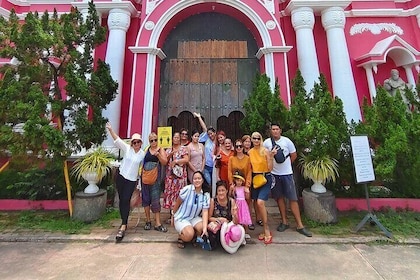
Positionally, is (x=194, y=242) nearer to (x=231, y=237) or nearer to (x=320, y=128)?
(x=231, y=237)

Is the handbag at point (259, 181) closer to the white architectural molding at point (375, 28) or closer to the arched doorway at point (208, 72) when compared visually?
the arched doorway at point (208, 72)

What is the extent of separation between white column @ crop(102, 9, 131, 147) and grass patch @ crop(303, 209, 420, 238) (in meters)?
5.08

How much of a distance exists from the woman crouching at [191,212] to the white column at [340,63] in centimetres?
483

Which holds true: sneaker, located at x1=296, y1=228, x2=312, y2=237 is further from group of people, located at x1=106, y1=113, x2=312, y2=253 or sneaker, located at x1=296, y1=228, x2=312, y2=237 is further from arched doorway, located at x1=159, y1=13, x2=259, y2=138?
arched doorway, located at x1=159, y1=13, x2=259, y2=138

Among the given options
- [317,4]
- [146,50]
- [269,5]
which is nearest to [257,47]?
[269,5]

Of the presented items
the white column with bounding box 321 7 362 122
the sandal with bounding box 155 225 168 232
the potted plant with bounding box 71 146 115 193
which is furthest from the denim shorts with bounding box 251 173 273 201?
the white column with bounding box 321 7 362 122

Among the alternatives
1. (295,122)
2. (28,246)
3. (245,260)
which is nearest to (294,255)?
(245,260)

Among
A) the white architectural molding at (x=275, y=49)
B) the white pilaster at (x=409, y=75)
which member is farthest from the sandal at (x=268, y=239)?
the white pilaster at (x=409, y=75)

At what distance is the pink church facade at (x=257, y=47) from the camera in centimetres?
648

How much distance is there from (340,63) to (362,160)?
12.0 ft

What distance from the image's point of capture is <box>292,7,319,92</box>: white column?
6629 mm

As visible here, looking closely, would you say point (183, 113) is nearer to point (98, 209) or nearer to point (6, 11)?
point (98, 209)

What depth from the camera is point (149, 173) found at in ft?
13.1

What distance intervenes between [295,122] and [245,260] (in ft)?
8.87
